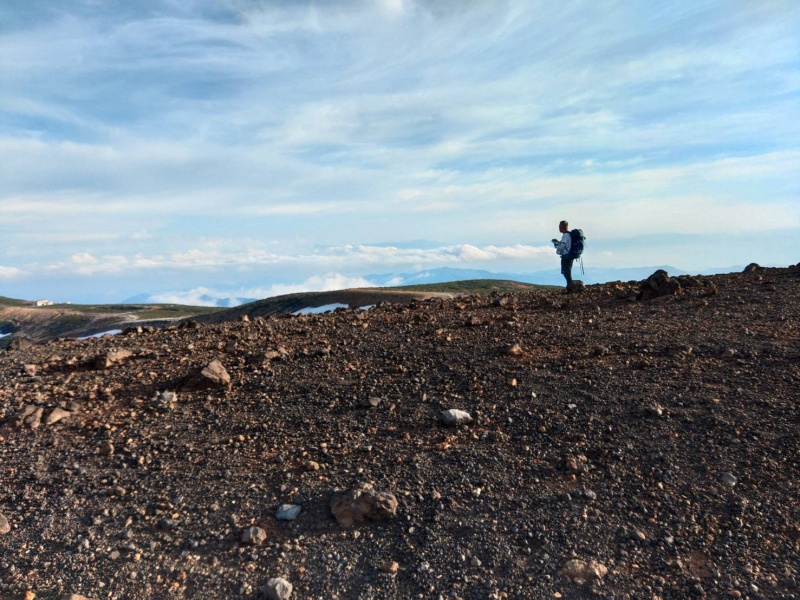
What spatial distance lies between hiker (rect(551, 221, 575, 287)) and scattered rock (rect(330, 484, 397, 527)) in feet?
36.9

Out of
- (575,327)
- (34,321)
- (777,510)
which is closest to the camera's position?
(777,510)

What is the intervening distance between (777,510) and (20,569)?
720 centimetres

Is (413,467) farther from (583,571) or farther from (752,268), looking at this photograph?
(752,268)

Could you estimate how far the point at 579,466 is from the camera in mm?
6105

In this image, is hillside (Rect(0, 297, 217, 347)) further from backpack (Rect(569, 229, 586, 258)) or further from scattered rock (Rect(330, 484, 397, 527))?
scattered rock (Rect(330, 484, 397, 527))

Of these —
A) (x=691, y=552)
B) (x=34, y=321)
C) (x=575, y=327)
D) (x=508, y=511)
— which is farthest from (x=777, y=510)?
(x=34, y=321)

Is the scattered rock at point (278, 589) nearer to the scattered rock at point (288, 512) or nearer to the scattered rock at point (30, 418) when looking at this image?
the scattered rock at point (288, 512)

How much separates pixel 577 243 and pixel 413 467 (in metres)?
10.9

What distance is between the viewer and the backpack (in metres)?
15.3

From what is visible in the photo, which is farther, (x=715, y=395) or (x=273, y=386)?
(x=273, y=386)

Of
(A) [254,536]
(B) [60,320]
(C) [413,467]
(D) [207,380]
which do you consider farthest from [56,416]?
(B) [60,320]

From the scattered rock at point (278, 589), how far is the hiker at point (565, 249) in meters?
12.4

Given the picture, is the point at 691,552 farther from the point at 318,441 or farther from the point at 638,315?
the point at 638,315

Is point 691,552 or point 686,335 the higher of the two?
point 686,335
